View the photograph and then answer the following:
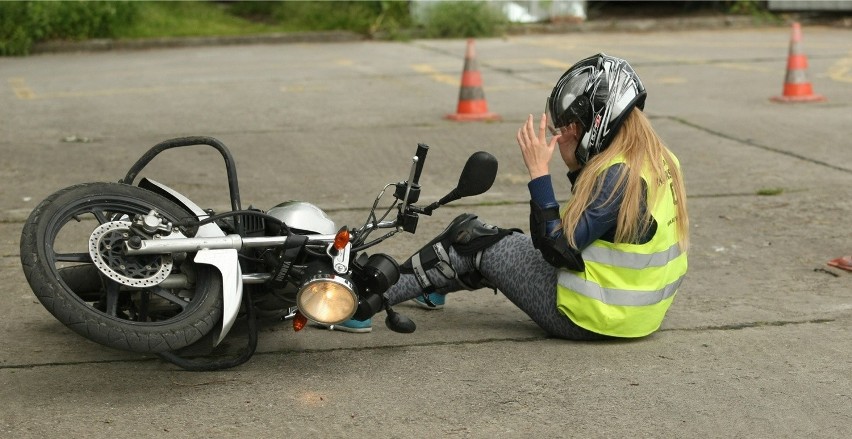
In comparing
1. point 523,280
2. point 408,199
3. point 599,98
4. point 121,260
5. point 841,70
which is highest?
point 599,98

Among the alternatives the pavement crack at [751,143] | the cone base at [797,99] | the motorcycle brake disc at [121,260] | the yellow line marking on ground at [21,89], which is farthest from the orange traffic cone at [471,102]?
the motorcycle brake disc at [121,260]

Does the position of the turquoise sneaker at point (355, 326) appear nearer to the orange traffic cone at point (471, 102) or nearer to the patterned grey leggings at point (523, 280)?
the patterned grey leggings at point (523, 280)

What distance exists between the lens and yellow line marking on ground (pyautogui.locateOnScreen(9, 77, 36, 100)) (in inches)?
411

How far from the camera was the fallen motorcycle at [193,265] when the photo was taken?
366 centimetres

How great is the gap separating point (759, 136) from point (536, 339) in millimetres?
4511

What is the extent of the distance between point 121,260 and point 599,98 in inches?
63.5

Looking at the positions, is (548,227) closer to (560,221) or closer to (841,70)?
(560,221)

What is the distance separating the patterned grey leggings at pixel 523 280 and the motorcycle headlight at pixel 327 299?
0.61 m

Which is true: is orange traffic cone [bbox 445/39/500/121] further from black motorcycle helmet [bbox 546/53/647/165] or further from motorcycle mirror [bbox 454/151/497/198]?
motorcycle mirror [bbox 454/151/497/198]

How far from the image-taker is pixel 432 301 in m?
4.60

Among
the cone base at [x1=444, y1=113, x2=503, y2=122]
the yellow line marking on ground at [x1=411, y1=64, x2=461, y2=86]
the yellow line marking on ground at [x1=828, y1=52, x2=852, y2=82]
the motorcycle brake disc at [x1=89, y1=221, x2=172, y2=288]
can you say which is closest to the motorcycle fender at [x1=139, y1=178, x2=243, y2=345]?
the motorcycle brake disc at [x1=89, y1=221, x2=172, y2=288]

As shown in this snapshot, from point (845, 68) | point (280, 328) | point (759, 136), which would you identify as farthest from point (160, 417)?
point (845, 68)

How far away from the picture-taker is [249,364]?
397 cm

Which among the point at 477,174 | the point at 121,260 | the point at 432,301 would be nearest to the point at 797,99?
the point at 432,301
